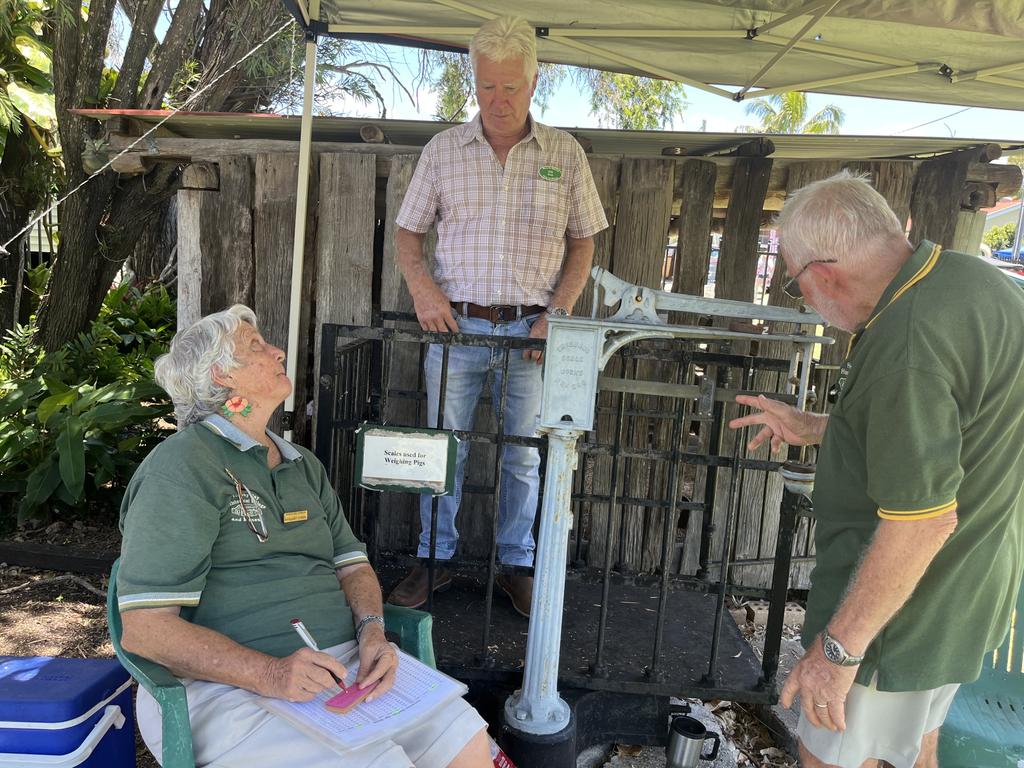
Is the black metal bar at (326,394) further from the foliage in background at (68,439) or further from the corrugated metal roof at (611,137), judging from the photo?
the foliage in background at (68,439)

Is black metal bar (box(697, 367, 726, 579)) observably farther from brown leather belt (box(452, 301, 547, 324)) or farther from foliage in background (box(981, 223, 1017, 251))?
foliage in background (box(981, 223, 1017, 251))

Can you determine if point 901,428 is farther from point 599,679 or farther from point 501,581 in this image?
point 501,581

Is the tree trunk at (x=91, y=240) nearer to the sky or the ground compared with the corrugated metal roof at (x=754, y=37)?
nearer to the ground

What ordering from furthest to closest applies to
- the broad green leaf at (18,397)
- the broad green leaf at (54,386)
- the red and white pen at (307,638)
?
the broad green leaf at (54,386) → the broad green leaf at (18,397) → the red and white pen at (307,638)

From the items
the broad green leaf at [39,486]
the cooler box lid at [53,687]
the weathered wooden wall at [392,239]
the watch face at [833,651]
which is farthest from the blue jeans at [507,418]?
the broad green leaf at [39,486]

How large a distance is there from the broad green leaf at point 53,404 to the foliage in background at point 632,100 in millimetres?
15623

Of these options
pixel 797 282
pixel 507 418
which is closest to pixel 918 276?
pixel 797 282

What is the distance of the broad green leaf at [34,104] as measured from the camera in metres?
5.54

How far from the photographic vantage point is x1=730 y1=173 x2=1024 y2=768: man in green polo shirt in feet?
4.66

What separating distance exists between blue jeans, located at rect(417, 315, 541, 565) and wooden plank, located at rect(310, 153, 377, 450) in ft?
2.69

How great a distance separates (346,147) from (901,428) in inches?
114

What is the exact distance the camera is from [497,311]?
286 cm

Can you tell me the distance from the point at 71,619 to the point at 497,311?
254 centimetres

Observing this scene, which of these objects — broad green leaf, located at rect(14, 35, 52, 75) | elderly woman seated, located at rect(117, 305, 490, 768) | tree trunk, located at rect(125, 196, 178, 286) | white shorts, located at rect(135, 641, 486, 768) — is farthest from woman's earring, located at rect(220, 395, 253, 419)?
tree trunk, located at rect(125, 196, 178, 286)
